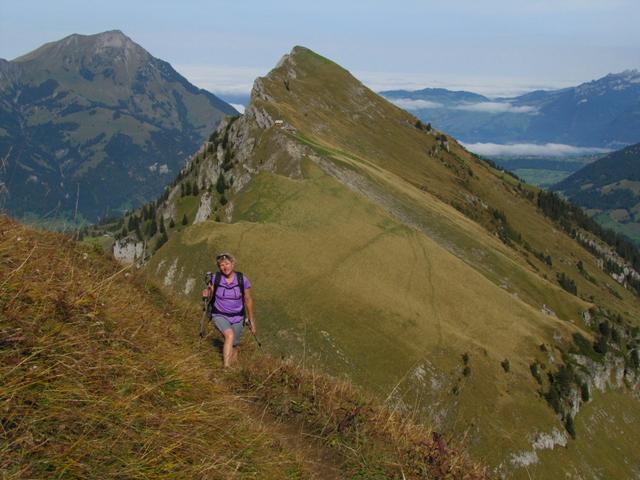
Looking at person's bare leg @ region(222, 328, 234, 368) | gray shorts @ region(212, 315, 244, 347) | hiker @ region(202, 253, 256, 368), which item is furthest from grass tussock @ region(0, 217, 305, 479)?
hiker @ region(202, 253, 256, 368)

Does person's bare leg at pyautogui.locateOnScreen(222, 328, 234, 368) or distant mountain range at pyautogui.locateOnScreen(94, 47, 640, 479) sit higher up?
person's bare leg at pyautogui.locateOnScreen(222, 328, 234, 368)

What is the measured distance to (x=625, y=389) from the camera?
90.4 m

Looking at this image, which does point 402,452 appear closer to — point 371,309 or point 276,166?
point 371,309

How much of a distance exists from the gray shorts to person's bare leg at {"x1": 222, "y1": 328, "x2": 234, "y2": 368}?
312mm

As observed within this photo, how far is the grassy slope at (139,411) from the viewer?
17.5ft

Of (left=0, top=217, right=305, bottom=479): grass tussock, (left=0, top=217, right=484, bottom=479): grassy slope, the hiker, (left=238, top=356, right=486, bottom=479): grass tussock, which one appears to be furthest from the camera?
the hiker

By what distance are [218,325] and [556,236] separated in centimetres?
20250

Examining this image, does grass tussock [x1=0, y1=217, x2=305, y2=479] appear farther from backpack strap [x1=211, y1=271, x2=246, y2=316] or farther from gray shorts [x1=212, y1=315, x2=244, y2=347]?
backpack strap [x1=211, y1=271, x2=246, y2=316]

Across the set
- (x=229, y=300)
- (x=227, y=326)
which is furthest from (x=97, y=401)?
(x=229, y=300)

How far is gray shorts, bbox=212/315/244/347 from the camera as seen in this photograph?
1412 cm

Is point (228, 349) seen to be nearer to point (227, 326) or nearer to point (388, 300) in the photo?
point (227, 326)

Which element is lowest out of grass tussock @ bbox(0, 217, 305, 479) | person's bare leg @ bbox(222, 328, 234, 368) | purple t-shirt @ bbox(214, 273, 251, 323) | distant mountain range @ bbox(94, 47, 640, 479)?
distant mountain range @ bbox(94, 47, 640, 479)

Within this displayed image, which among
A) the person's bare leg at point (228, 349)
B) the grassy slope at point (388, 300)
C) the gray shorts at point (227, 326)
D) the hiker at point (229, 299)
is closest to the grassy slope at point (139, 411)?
the person's bare leg at point (228, 349)

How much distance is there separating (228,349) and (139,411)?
7022mm
